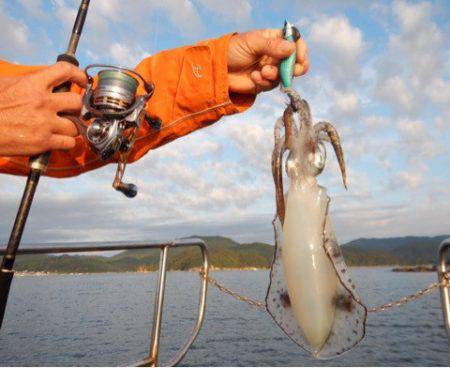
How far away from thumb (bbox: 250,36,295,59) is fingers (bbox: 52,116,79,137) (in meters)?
1.69

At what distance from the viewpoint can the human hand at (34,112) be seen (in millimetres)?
2387

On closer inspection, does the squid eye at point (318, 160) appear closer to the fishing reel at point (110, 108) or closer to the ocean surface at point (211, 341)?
the fishing reel at point (110, 108)

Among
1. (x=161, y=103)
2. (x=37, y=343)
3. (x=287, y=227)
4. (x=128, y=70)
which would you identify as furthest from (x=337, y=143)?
(x=37, y=343)

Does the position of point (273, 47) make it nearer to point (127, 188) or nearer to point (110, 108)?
point (110, 108)

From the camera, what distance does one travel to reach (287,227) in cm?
235

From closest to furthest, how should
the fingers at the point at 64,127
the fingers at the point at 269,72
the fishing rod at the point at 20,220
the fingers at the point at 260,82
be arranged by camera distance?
1. the fingers at the point at 64,127
2. the fishing rod at the point at 20,220
3. the fingers at the point at 269,72
4. the fingers at the point at 260,82

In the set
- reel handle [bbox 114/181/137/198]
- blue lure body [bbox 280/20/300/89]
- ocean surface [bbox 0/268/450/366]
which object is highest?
blue lure body [bbox 280/20/300/89]

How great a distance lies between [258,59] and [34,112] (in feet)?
7.45

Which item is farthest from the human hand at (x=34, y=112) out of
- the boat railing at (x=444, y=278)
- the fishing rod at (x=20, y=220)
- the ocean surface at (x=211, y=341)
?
the ocean surface at (x=211, y=341)

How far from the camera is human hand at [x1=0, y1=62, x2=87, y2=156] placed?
2.39 m

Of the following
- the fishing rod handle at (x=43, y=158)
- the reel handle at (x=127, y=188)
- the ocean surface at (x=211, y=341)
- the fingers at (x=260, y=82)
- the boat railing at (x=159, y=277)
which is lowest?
the ocean surface at (x=211, y=341)

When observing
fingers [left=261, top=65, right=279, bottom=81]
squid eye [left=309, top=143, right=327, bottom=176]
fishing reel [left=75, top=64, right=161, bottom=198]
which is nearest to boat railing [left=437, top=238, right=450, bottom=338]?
squid eye [left=309, top=143, right=327, bottom=176]

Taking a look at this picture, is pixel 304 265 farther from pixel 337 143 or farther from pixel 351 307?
pixel 337 143

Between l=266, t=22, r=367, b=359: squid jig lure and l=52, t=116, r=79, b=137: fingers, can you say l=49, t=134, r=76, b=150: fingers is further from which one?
l=266, t=22, r=367, b=359: squid jig lure
